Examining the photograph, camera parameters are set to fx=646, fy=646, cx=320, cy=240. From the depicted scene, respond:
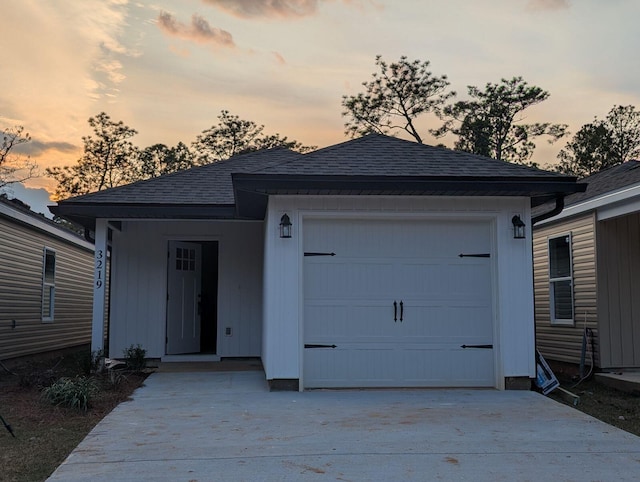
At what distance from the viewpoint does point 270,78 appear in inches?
544

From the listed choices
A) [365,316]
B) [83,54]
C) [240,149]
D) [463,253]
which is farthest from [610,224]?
[240,149]

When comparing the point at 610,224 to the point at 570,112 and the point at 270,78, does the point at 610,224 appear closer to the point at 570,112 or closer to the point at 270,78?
the point at 270,78

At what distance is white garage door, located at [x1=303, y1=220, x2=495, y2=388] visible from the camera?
7859 millimetres

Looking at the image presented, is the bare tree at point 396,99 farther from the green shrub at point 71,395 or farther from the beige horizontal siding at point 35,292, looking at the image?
the green shrub at point 71,395

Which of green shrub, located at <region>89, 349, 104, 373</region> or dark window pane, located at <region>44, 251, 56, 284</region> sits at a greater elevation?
dark window pane, located at <region>44, 251, 56, 284</region>

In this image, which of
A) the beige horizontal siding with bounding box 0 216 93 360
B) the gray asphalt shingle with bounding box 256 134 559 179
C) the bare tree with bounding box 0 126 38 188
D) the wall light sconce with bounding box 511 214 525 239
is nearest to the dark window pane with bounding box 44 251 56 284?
the beige horizontal siding with bounding box 0 216 93 360

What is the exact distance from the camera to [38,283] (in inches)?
523

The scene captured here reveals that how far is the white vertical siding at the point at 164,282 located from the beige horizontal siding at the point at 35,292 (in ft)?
8.04

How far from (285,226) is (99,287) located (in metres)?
3.27

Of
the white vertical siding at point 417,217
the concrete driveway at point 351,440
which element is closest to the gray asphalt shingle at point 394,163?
the white vertical siding at point 417,217

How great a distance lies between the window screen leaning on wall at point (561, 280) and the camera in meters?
10.8

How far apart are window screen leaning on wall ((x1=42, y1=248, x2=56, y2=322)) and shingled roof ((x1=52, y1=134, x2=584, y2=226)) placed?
4585mm

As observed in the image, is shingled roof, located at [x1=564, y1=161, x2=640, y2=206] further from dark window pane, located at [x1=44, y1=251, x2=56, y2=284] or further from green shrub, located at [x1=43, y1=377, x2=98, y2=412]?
dark window pane, located at [x1=44, y1=251, x2=56, y2=284]

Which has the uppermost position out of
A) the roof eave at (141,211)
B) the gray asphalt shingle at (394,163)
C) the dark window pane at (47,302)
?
the gray asphalt shingle at (394,163)
